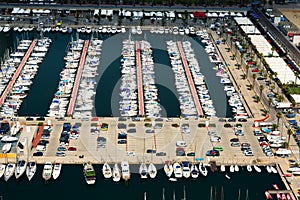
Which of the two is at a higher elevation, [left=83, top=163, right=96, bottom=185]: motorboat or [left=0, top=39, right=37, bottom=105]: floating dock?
[left=0, top=39, right=37, bottom=105]: floating dock

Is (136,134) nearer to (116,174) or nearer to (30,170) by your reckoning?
(116,174)

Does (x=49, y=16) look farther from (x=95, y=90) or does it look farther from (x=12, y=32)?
(x=95, y=90)

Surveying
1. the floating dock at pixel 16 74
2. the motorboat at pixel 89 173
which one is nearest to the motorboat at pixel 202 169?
the motorboat at pixel 89 173

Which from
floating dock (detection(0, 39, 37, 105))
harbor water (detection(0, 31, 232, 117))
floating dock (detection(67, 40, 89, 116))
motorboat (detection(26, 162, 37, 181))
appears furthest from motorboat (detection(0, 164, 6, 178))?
floating dock (detection(0, 39, 37, 105))

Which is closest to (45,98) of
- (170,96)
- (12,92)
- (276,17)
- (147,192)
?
(12,92)

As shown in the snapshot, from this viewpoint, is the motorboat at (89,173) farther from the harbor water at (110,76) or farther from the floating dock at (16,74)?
the floating dock at (16,74)

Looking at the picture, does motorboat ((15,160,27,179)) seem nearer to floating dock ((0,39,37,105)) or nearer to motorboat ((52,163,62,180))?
motorboat ((52,163,62,180))
